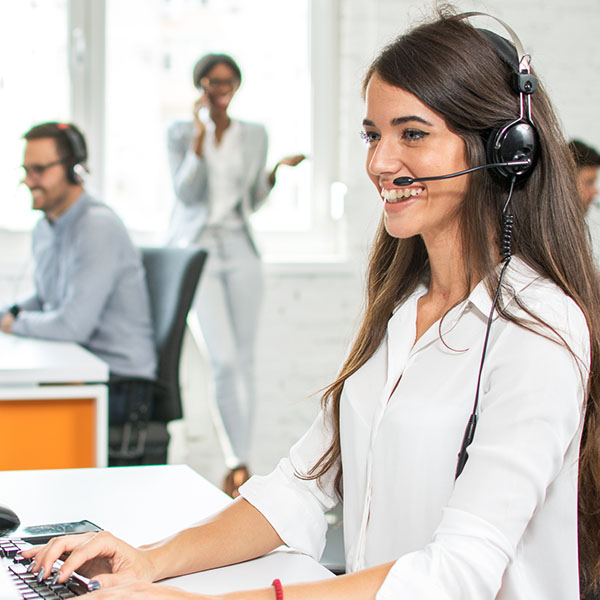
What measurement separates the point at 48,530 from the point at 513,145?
636mm

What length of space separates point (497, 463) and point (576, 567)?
0.64 feet

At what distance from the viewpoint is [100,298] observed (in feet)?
7.97

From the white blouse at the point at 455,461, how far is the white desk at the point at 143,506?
0.08m

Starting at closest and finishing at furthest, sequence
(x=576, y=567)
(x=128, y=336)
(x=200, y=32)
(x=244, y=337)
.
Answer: (x=576, y=567) → (x=128, y=336) → (x=244, y=337) → (x=200, y=32)

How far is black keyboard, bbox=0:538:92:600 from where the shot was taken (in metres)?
0.74

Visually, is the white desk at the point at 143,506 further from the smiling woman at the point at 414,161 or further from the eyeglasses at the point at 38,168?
the eyeglasses at the point at 38,168

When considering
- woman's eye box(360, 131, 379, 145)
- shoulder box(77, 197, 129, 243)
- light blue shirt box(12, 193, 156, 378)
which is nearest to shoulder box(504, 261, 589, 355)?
woman's eye box(360, 131, 379, 145)

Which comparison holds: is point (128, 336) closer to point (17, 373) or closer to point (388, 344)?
point (17, 373)

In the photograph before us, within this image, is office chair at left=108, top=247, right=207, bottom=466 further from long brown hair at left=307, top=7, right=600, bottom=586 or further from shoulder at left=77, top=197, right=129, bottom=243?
long brown hair at left=307, top=7, right=600, bottom=586

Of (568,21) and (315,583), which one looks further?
(568,21)

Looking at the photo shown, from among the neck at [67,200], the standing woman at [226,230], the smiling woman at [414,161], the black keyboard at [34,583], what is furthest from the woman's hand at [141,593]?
the standing woman at [226,230]

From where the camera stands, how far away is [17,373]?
1.86 metres

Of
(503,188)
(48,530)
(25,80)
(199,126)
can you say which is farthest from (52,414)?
(25,80)

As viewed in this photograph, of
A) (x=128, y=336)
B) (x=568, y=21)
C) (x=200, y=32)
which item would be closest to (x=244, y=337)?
(x=128, y=336)
